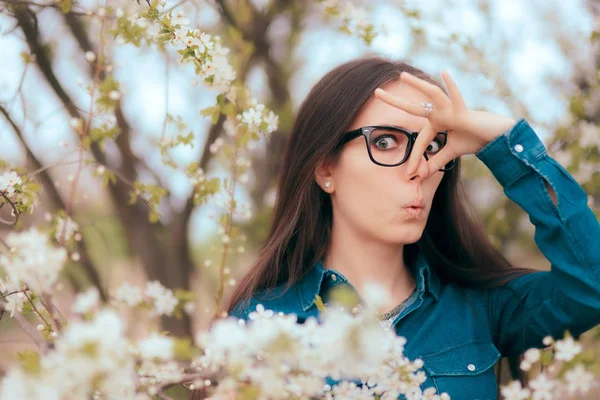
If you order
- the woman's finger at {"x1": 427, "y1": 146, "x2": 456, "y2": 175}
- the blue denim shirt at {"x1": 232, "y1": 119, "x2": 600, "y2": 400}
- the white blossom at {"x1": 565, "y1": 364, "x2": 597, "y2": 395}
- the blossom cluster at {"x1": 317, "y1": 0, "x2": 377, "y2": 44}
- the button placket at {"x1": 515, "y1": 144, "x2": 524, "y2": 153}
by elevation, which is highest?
the blossom cluster at {"x1": 317, "y1": 0, "x2": 377, "y2": 44}

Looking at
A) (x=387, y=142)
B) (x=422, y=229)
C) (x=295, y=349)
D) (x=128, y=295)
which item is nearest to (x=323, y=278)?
(x=422, y=229)

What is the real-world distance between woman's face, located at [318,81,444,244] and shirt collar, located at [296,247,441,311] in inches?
7.6

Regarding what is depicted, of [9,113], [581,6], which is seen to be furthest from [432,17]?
[9,113]

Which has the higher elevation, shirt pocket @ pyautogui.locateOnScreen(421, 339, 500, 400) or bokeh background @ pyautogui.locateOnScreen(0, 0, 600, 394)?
bokeh background @ pyautogui.locateOnScreen(0, 0, 600, 394)

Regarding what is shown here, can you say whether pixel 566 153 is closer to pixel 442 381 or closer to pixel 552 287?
pixel 552 287

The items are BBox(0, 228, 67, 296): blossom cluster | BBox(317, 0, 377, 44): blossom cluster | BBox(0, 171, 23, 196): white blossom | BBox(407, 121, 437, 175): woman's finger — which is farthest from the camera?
BBox(317, 0, 377, 44): blossom cluster

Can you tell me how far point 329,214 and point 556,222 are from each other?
793 mm

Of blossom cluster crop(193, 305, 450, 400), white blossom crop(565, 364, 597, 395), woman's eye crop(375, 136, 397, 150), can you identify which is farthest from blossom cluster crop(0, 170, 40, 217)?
white blossom crop(565, 364, 597, 395)

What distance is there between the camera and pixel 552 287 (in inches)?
72.8

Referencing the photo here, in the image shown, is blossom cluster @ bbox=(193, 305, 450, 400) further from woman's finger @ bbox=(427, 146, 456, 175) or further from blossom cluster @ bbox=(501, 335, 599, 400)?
woman's finger @ bbox=(427, 146, 456, 175)

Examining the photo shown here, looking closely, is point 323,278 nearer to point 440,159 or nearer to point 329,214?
point 329,214

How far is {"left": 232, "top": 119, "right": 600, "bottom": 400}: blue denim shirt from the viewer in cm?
171

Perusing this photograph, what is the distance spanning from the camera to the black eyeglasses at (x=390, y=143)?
1.92 m

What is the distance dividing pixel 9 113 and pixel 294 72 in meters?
2.18
